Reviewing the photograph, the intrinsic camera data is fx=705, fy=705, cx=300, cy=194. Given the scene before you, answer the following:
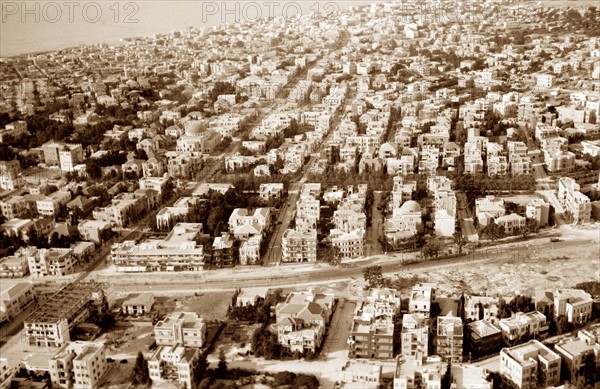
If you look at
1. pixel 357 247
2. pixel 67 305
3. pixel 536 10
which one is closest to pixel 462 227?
pixel 357 247

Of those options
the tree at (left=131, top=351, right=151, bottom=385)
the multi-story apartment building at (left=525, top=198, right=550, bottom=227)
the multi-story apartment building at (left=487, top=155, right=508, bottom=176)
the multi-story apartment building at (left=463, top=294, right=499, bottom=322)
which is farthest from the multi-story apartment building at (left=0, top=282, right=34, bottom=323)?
the multi-story apartment building at (left=487, top=155, right=508, bottom=176)

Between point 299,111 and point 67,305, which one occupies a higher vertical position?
point 299,111

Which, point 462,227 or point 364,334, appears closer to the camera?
point 364,334

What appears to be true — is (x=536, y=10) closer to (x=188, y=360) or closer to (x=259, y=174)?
(x=259, y=174)

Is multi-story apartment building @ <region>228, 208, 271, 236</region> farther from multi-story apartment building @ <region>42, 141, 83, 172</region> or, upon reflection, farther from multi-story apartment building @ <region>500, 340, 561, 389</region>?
multi-story apartment building @ <region>42, 141, 83, 172</region>

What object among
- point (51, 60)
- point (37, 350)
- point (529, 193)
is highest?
point (51, 60)

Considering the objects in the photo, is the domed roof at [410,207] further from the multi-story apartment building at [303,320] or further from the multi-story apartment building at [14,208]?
the multi-story apartment building at [14,208]

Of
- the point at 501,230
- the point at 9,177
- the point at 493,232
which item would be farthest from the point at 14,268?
the point at 501,230
